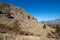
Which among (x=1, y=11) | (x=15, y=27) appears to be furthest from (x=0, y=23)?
(x=15, y=27)

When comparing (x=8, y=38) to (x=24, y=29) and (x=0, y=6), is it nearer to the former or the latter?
(x=24, y=29)

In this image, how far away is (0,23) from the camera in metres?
62.8

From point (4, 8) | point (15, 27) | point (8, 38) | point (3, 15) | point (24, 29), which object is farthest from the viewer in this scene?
point (4, 8)

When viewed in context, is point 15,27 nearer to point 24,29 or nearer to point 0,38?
point 24,29

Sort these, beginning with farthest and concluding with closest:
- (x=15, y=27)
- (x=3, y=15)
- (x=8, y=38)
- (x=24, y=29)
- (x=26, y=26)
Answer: (x=3, y=15) < (x=26, y=26) < (x=24, y=29) < (x=15, y=27) < (x=8, y=38)

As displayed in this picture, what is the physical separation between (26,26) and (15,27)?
77.1 feet

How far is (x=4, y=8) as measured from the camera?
270 feet

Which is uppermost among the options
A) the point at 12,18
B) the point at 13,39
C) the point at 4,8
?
the point at 4,8

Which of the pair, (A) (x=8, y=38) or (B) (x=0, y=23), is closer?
(A) (x=8, y=38)

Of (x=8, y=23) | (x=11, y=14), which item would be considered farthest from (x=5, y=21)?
(x=11, y=14)

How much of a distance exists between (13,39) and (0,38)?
145cm

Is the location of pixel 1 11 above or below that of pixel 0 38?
above

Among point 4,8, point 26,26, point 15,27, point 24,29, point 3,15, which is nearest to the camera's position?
point 15,27

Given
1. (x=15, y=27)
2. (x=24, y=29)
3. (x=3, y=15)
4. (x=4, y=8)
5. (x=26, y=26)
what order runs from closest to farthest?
(x=15, y=27), (x=24, y=29), (x=26, y=26), (x=3, y=15), (x=4, y=8)
